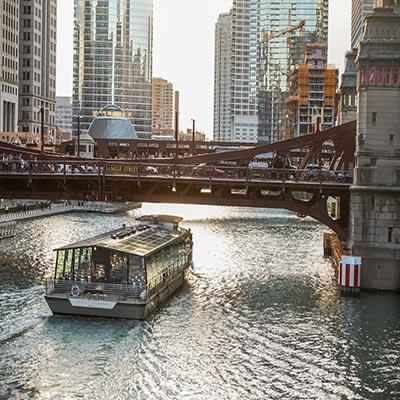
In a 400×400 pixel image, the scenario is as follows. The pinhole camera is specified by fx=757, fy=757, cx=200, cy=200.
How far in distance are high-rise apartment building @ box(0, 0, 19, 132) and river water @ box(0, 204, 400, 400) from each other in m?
129

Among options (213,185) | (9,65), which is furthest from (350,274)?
(9,65)

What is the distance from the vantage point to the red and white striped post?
5112 centimetres

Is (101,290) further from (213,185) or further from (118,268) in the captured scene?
(213,185)

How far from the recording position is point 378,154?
53.3m

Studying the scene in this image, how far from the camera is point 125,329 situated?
40.4 metres

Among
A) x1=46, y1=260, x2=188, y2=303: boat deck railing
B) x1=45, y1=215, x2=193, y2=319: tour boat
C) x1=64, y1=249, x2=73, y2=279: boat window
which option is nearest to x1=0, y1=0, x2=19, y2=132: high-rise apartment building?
x1=45, y1=215, x2=193, y2=319: tour boat

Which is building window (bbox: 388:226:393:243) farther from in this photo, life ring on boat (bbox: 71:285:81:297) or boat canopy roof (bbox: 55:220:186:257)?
life ring on boat (bbox: 71:285:81:297)

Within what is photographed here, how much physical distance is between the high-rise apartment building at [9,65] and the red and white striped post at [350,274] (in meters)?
145

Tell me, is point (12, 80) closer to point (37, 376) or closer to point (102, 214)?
point (102, 214)

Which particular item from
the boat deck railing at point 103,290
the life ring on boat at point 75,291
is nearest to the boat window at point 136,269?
the boat deck railing at point 103,290

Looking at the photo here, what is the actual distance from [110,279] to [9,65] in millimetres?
152860

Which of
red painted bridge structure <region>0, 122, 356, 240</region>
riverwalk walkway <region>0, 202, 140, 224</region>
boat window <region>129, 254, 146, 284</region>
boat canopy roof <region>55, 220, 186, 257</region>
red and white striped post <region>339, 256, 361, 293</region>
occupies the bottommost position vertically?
riverwalk walkway <region>0, 202, 140, 224</region>

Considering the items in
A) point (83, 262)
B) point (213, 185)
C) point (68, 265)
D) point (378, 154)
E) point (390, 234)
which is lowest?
point (68, 265)

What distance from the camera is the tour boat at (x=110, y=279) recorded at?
42.4 m
